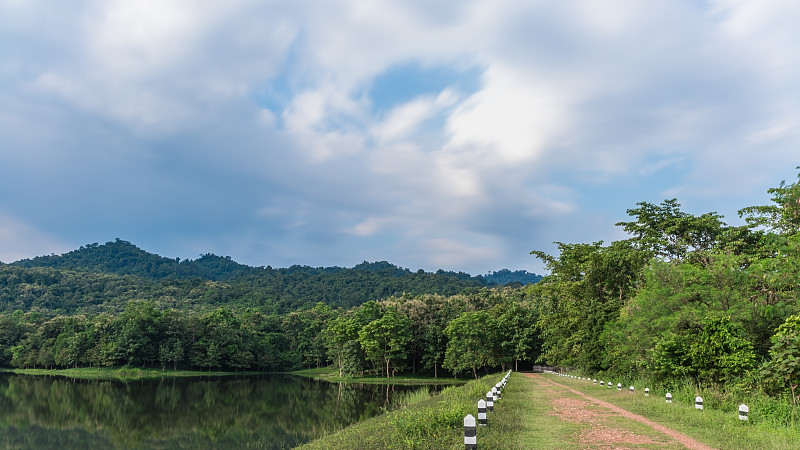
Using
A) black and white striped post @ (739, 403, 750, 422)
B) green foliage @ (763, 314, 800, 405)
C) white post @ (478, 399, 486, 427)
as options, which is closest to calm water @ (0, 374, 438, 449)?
white post @ (478, 399, 486, 427)

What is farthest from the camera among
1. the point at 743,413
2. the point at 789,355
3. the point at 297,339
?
the point at 297,339

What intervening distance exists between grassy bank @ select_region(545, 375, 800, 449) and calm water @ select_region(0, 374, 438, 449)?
53.4ft

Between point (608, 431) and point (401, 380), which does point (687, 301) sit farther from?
point (401, 380)

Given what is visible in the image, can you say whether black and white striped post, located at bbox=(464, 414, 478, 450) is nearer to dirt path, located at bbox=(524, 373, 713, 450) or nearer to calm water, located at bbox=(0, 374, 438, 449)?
dirt path, located at bbox=(524, 373, 713, 450)

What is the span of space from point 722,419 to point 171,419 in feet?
106

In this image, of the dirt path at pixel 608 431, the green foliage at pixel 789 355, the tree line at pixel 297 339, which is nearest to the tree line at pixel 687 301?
the green foliage at pixel 789 355

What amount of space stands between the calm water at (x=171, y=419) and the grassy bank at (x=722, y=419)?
53.4 feet

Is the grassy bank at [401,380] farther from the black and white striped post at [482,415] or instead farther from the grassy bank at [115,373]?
the black and white striped post at [482,415]

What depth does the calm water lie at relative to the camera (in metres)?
24.8

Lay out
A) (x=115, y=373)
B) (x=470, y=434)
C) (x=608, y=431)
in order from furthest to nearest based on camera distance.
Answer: (x=115, y=373), (x=608, y=431), (x=470, y=434)

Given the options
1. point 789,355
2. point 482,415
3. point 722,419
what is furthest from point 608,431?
point 789,355

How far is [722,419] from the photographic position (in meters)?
12.9

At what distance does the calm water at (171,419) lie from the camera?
24.8 metres

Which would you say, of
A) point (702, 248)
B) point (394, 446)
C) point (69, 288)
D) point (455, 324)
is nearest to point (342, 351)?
point (455, 324)
